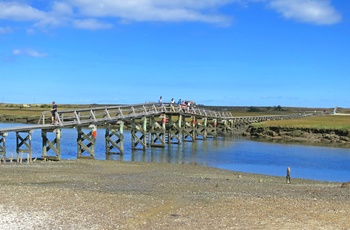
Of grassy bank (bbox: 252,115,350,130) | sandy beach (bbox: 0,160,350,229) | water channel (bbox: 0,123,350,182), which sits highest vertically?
grassy bank (bbox: 252,115,350,130)

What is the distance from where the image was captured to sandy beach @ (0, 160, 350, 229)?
1321 cm

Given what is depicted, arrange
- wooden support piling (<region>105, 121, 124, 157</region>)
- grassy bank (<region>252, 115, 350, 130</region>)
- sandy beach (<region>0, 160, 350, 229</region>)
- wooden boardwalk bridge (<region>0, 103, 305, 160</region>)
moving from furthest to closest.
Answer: grassy bank (<region>252, 115, 350, 130</region>) < wooden support piling (<region>105, 121, 124, 157</region>) < wooden boardwalk bridge (<region>0, 103, 305, 160</region>) < sandy beach (<region>0, 160, 350, 229</region>)

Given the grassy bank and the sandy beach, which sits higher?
the grassy bank

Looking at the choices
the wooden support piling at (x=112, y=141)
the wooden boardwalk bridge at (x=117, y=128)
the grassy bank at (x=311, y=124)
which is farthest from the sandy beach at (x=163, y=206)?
the grassy bank at (x=311, y=124)

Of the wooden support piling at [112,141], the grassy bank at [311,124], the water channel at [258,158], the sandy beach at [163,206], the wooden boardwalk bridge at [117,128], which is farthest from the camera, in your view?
the grassy bank at [311,124]

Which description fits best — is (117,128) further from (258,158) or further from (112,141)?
(258,158)

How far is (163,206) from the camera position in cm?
1543

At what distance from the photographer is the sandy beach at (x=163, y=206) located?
13211mm

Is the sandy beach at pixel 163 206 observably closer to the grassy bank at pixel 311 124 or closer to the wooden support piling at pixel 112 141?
the wooden support piling at pixel 112 141

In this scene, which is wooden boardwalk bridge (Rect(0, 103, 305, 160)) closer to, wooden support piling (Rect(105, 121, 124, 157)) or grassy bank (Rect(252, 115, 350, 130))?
wooden support piling (Rect(105, 121, 124, 157))

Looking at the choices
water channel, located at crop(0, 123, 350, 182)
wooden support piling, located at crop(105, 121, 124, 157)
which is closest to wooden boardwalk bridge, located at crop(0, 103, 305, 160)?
wooden support piling, located at crop(105, 121, 124, 157)

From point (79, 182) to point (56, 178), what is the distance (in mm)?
1862

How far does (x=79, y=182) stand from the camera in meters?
21.4

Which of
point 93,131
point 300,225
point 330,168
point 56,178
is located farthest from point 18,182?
point 330,168
